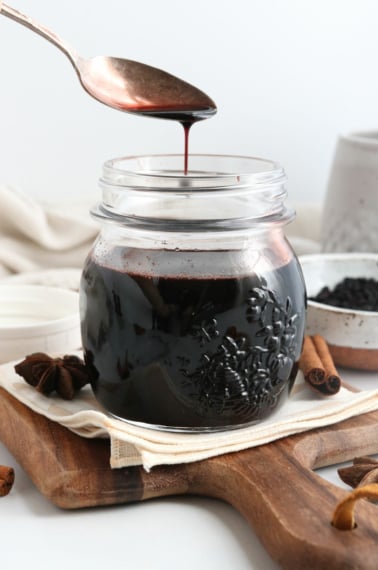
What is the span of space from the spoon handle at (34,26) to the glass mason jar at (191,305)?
143mm

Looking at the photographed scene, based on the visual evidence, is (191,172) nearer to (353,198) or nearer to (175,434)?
(175,434)

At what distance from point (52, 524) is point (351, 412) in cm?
36

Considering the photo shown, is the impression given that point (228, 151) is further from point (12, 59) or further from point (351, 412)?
point (351, 412)

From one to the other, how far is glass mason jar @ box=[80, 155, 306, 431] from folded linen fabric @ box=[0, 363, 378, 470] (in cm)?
2

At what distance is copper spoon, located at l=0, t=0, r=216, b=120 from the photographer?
1.05m

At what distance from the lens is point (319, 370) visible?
1.07 metres

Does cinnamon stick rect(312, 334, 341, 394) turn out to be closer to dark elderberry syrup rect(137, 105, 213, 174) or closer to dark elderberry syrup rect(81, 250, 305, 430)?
dark elderberry syrup rect(81, 250, 305, 430)

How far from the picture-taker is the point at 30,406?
102cm

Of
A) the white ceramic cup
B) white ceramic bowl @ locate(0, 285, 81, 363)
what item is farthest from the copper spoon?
the white ceramic cup

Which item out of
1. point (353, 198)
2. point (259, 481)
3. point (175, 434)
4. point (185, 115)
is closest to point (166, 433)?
point (175, 434)

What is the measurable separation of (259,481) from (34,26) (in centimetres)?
53

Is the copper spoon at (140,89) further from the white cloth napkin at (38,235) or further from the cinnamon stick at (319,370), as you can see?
the white cloth napkin at (38,235)

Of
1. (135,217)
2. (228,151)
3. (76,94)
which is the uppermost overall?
(135,217)

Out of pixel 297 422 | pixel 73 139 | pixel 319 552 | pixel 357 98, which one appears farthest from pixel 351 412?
pixel 357 98
